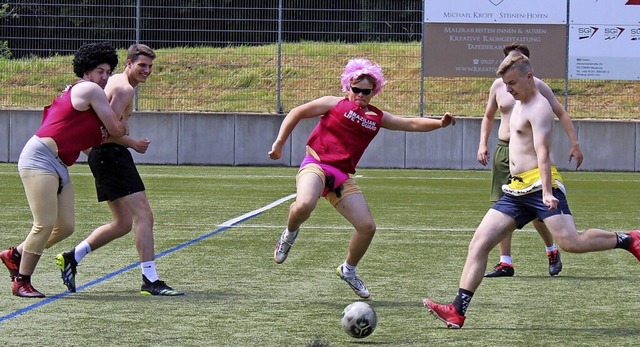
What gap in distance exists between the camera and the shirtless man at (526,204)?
24.6ft

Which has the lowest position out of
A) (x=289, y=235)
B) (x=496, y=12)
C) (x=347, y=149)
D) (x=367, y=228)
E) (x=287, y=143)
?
(x=287, y=143)

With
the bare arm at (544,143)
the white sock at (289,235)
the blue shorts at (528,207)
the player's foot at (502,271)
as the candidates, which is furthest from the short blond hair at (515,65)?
the player's foot at (502,271)

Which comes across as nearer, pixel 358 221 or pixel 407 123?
pixel 358 221

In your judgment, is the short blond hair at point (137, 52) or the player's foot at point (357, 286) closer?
the player's foot at point (357, 286)

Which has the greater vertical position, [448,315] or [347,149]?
[347,149]

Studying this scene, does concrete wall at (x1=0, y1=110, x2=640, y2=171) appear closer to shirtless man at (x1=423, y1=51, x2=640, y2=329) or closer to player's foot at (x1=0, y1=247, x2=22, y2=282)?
player's foot at (x1=0, y1=247, x2=22, y2=282)

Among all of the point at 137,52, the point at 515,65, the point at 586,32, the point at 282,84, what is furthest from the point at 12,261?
the point at 586,32

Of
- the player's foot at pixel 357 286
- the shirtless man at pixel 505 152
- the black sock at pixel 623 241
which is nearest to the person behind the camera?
the black sock at pixel 623 241

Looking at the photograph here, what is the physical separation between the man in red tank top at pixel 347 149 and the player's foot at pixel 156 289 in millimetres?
989

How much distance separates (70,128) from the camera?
8.54 meters

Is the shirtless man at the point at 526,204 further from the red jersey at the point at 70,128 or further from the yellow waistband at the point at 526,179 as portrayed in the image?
the red jersey at the point at 70,128

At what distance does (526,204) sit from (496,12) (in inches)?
720

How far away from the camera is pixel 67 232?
8883mm

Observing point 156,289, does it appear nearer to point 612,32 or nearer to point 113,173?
point 113,173
